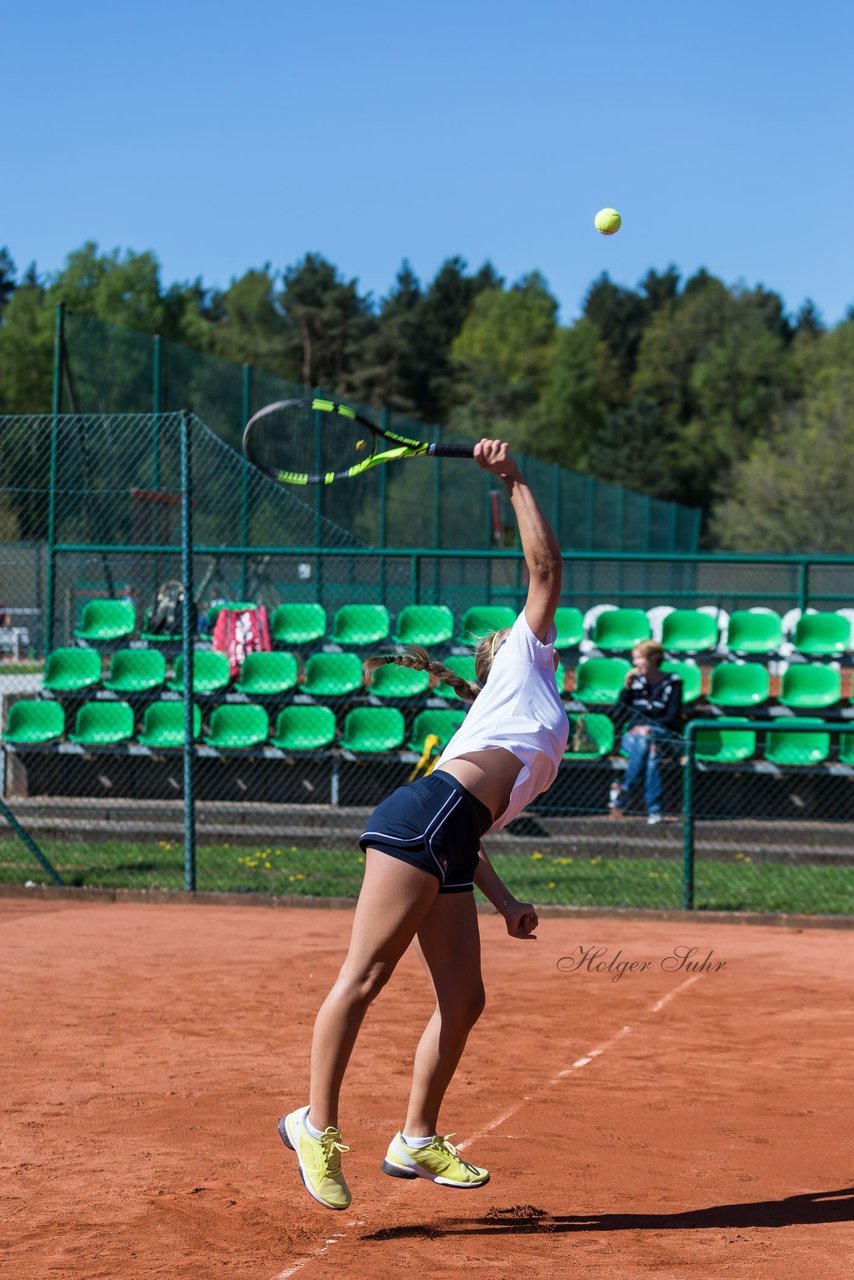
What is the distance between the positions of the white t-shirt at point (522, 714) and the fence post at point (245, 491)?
9133mm

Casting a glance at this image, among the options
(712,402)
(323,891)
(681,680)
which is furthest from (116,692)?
(712,402)

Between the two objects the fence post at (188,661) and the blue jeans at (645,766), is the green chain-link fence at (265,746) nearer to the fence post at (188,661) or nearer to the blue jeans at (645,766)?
the fence post at (188,661)

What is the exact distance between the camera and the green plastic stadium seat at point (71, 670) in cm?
1404

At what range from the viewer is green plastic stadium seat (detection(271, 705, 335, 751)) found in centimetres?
1328

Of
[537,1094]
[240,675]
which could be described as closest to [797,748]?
[240,675]

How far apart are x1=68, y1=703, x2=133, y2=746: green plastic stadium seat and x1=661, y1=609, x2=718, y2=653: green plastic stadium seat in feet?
17.0

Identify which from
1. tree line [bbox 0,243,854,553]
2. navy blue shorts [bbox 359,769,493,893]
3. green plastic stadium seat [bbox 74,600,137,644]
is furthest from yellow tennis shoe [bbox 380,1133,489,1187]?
tree line [bbox 0,243,854,553]

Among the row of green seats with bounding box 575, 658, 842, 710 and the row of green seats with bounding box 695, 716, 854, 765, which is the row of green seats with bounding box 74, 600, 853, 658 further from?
the row of green seats with bounding box 695, 716, 854, 765

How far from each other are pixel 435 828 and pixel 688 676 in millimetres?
10086

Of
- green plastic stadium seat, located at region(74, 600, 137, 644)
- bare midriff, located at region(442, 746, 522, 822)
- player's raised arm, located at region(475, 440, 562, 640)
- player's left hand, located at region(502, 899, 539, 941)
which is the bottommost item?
player's left hand, located at region(502, 899, 539, 941)

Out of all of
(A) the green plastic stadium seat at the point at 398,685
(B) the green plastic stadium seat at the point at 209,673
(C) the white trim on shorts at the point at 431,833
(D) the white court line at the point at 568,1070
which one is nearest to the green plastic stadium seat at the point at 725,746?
(A) the green plastic stadium seat at the point at 398,685

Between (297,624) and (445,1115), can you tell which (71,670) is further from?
(445,1115)

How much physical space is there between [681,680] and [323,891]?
154 inches
